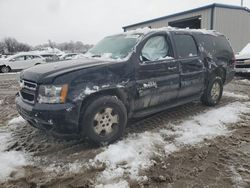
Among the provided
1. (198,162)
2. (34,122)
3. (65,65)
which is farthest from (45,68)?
(198,162)

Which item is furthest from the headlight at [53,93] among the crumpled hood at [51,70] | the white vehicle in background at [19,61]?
the white vehicle in background at [19,61]

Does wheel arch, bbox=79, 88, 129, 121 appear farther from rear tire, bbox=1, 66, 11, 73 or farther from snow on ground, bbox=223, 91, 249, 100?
rear tire, bbox=1, 66, 11, 73

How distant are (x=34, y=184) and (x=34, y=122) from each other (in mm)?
1053

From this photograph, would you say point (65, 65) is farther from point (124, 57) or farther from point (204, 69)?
point (204, 69)

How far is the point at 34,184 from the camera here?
10.4 ft

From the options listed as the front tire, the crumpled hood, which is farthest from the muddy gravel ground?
the crumpled hood

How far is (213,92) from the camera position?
648cm

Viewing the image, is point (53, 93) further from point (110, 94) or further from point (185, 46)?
point (185, 46)

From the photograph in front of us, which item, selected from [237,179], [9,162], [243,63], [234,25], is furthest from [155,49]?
[234,25]

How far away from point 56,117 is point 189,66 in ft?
10.1

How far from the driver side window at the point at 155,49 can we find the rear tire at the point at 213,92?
5.81 feet

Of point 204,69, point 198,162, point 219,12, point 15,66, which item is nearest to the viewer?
point 198,162

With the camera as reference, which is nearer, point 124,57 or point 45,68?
point 45,68

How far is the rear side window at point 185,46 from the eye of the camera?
5.34 meters
